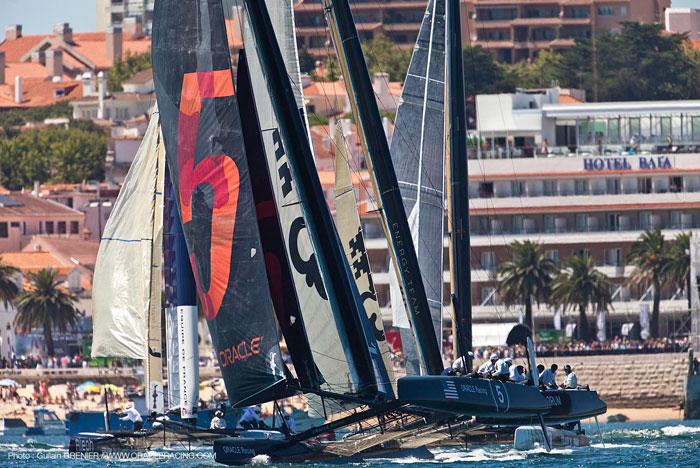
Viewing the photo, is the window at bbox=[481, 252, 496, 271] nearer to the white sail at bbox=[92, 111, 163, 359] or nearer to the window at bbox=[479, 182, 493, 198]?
the window at bbox=[479, 182, 493, 198]

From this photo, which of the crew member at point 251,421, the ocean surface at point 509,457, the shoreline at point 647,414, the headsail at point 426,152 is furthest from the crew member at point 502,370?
the shoreline at point 647,414

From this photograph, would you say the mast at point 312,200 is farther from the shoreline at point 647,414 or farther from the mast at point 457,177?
the shoreline at point 647,414

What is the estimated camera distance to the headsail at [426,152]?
42.4 m

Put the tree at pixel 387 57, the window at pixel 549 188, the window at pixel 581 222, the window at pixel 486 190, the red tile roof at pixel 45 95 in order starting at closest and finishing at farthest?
the window at pixel 486 190 → the window at pixel 581 222 → the window at pixel 549 188 → the tree at pixel 387 57 → the red tile roof at pixel 45 95

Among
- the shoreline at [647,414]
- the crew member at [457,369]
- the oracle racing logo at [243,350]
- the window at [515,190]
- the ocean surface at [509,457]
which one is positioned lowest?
the shoreline at [647,414]

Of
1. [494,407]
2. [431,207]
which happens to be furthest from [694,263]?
[494,407]

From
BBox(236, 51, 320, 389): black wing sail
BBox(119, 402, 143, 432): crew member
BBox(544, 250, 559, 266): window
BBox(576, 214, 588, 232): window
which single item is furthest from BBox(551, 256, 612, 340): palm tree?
BBox(236, 51, 320, 389): black wing sail

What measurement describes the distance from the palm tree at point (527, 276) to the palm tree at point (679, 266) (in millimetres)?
5887

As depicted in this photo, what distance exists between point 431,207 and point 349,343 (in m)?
11.5

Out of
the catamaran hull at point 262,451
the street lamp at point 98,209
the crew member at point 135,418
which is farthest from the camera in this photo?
the street lamp at point 98,209

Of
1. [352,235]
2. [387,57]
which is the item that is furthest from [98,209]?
[352,235]

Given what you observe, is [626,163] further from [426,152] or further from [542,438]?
[542,438]

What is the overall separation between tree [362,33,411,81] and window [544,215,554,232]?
76.0m

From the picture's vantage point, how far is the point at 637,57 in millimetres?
160500
